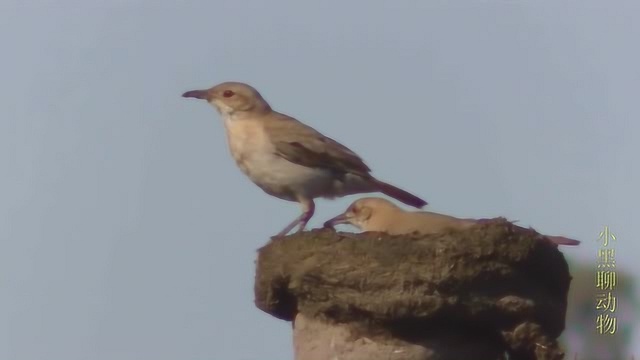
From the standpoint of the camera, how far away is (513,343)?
7055 millimetres

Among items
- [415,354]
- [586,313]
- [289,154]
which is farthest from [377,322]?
[586,313]

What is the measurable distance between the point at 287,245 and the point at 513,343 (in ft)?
4.29

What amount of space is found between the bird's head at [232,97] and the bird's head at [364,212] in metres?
0.97

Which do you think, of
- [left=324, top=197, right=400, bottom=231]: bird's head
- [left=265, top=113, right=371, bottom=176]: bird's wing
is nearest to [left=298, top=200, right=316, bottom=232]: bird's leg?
[left=324, top=197, right=400, bottom=231]: bird's head

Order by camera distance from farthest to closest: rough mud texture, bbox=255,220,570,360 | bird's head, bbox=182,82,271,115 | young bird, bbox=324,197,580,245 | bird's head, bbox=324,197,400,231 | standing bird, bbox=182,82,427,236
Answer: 1. bird's head, bbox=182,82,271,115
2. bird's head, bbox=324,197,400,231
3. standing bird, bbox=182,82,427,236
4. young bird, bbox=324,197,580,245
5. rough mud texture, bbox=255,220,570,360

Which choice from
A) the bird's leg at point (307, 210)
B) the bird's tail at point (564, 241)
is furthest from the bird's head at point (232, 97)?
the bird's tail at point (564, 241)

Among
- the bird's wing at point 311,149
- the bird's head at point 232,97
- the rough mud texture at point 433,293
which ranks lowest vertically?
the rough mud texture at point 433,293

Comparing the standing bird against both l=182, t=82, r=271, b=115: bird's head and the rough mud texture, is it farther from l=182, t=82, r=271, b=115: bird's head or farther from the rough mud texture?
the rough mud texture

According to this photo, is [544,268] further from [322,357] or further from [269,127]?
[269,127]

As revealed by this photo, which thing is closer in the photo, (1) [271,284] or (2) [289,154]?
(1) [271,284]

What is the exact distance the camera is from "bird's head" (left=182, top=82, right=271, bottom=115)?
400 inches

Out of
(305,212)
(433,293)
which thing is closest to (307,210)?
(305,212)

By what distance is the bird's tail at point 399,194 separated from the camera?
31.9ft

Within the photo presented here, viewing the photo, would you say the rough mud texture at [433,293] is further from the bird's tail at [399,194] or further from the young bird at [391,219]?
the bird's tail at [399,194]
